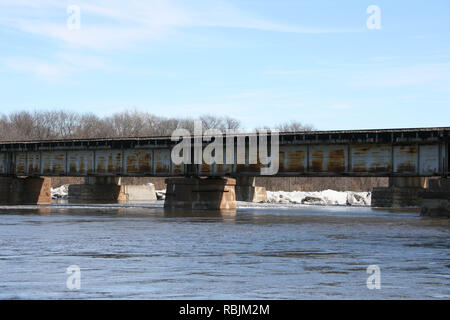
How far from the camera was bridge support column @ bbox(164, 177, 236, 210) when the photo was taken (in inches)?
2187

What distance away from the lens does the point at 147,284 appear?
1302 centimetres

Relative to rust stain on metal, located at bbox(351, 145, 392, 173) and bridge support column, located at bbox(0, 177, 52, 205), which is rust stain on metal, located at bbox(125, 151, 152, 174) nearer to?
bridge support column, located at bbox(0, 177, 52, 205)

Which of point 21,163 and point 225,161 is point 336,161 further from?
point 21,163

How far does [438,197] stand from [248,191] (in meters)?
46.9

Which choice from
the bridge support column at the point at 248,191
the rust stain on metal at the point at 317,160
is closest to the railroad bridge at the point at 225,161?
the rust stain on metal at the point at 317,160

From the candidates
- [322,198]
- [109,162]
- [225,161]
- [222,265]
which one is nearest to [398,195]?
[322,198]

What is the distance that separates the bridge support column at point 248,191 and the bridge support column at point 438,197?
4550 cm

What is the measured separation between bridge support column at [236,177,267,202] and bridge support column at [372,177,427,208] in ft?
53.2

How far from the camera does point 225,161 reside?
2146 inches

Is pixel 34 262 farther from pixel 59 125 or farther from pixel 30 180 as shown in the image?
pixel 59 125

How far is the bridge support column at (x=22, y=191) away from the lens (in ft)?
227

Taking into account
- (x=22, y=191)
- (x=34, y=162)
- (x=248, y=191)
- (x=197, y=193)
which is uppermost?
(x=34, y=162)
